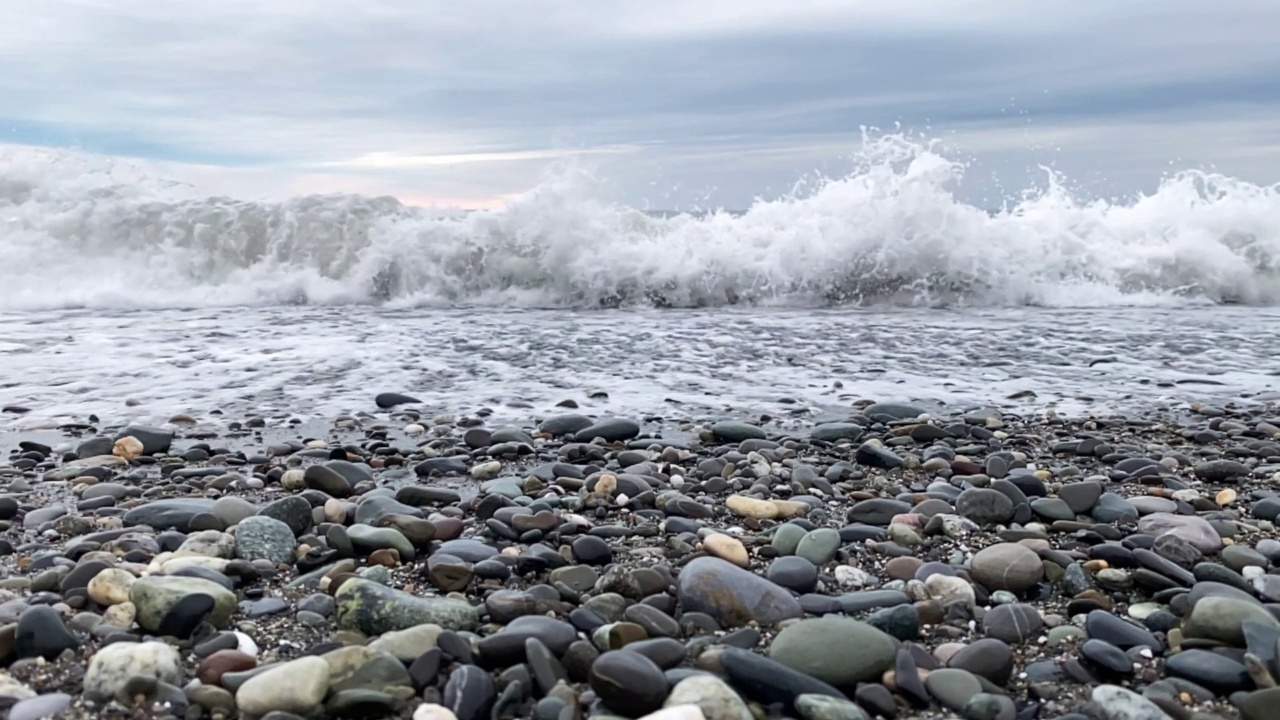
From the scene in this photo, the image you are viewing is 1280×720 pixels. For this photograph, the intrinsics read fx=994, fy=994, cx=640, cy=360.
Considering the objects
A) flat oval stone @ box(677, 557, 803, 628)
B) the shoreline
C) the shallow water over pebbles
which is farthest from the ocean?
flat oval stone @ box(677, 557, 803, 628)

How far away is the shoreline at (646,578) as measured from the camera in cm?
196

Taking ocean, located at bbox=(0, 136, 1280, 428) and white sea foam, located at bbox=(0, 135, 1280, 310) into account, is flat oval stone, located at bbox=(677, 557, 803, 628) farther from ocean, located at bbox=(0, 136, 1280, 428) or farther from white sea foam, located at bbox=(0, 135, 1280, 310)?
white sea foam, located at bbox=(0, 135, 1280, 310)

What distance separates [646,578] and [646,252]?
33.0 feet

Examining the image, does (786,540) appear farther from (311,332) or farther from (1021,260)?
(1021,260)

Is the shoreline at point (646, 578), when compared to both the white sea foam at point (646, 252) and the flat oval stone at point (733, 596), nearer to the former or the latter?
the flat oval stone at point (733, 596)

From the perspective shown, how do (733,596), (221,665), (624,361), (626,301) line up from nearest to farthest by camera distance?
(221,665), (733,596), (624,361), (626,301)

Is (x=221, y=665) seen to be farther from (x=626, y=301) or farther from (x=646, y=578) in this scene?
(x=626, y=301)

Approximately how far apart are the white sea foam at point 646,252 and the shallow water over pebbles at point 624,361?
70.7 inches

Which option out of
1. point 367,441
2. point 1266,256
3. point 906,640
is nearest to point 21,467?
point 367,441

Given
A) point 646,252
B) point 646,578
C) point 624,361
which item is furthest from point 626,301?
point 646,578

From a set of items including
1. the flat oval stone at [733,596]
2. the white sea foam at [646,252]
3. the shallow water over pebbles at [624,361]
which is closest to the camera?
the flat oval stone at [733,596]

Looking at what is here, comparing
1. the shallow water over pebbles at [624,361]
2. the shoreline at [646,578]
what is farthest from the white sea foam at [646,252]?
the shoreline at [646,578]

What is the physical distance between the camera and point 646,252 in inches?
487

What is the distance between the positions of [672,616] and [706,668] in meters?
0.33
